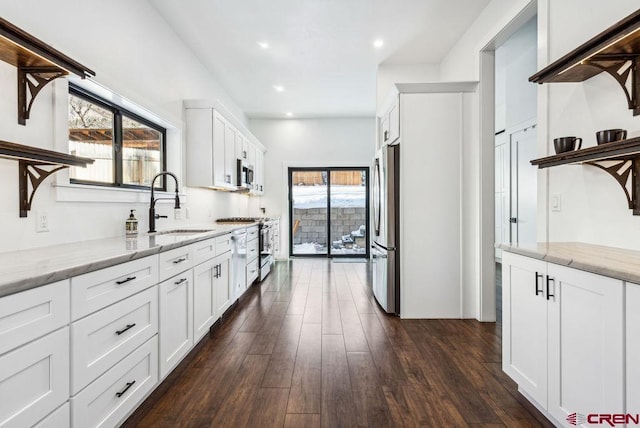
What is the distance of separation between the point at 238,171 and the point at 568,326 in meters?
4.36

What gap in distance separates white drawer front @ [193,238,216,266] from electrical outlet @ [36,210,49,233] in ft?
2.83

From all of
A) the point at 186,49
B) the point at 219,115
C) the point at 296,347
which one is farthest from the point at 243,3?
the point at 296,347

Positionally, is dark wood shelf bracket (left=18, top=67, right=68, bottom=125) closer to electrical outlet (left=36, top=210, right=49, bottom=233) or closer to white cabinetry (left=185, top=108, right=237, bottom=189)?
electrical outlet (left=36, top=210, right=49, bottom=233)

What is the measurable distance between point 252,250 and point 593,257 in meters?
3.71

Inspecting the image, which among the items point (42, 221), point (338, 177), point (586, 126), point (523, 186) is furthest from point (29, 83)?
point (338, 177)

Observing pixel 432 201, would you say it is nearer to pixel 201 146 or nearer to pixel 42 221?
pixel 201 146

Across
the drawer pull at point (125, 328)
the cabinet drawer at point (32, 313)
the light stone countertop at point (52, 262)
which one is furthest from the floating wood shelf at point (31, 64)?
the drawer pull at point (125, 328)

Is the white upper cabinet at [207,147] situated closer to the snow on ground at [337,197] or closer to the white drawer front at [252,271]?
the white drawer front at [252,271]

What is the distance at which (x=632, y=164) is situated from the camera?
63.5 inches

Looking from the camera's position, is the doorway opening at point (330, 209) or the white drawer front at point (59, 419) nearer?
the white drawer front at point (59, 419)

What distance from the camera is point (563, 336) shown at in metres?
1.46

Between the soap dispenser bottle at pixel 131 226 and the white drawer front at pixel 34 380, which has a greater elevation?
the soap dispenser bottle at pixel 131 226

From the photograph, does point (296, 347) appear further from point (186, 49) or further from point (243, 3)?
point (186, 49)

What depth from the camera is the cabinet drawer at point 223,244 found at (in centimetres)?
301
